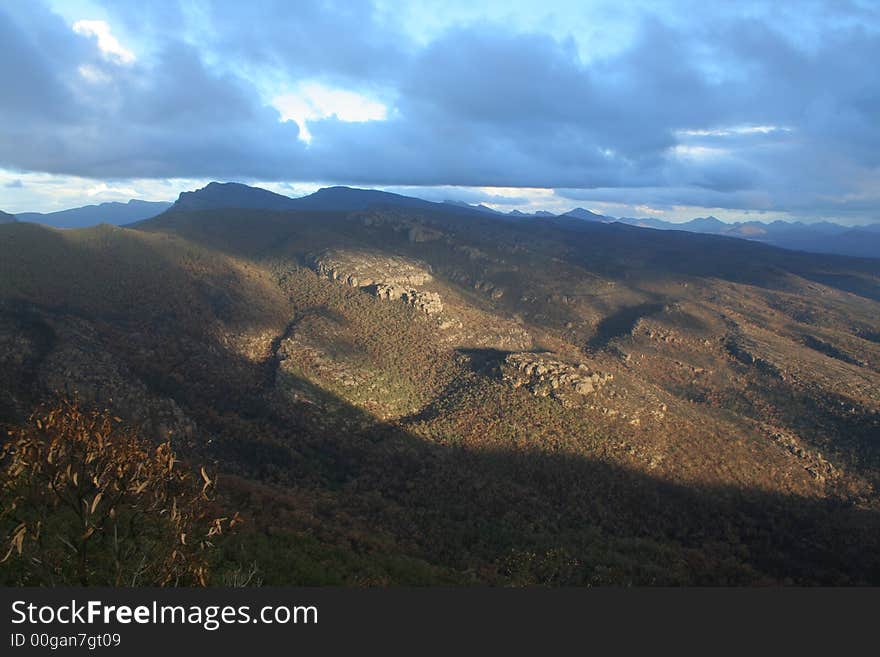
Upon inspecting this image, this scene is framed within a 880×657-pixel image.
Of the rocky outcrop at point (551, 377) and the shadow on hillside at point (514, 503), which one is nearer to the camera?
the shadow on hillside at point (514, 503)

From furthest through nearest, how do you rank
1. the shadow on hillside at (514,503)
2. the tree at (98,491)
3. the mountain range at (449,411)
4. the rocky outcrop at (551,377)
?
the rocky outcrop at (551,377) < the shadow on hillside at (514,503) < the mountain range at (449,411) < the tree at (98,491)

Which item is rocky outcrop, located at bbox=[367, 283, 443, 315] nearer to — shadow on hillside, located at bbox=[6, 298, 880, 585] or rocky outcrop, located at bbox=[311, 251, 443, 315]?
rocky outcrop, located at bbox=[311, 251, 443, 315]

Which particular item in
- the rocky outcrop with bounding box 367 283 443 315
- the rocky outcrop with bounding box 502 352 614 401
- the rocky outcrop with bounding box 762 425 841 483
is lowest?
the rocky outcrop with bounding box 762 425 841 483

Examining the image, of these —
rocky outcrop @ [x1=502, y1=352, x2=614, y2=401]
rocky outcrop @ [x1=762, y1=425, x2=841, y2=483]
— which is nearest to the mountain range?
rocky outcrop @ [x1=502, y1=352, x2=614, y2=401]

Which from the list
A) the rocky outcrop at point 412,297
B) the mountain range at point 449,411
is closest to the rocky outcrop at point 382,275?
the rocky outcrop at point 412,297

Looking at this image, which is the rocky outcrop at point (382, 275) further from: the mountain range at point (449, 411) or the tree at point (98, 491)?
the tree at point (98, 491)

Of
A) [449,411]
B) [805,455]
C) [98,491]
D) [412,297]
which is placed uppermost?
[98,491]

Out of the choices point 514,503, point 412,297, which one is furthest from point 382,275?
point 514,503

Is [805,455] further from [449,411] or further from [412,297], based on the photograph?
[412,297]

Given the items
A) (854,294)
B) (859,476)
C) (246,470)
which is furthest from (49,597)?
(854,294)
